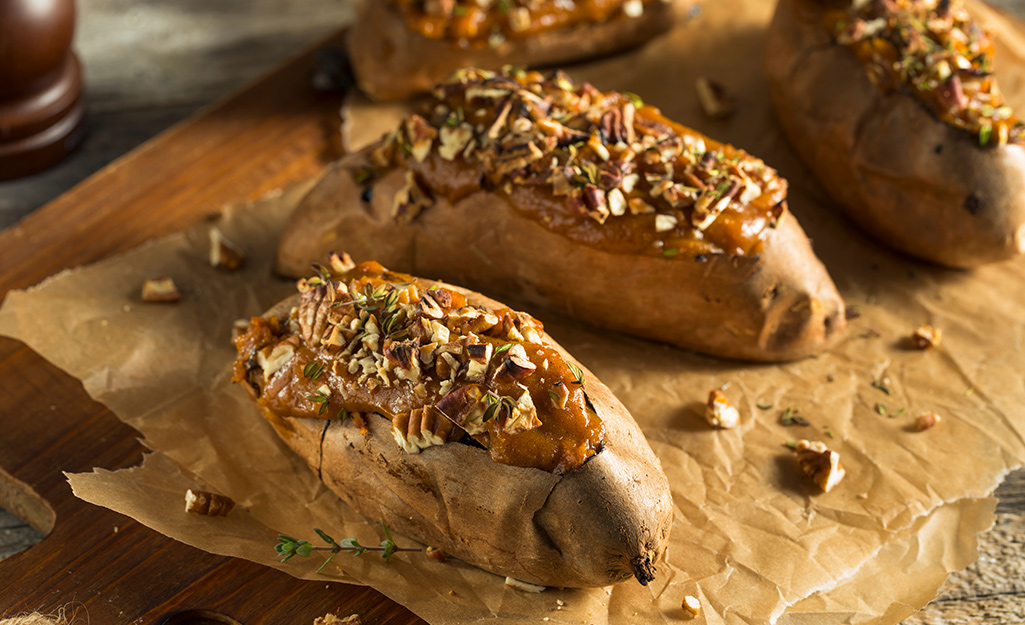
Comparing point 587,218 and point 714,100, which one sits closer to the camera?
point 587,218

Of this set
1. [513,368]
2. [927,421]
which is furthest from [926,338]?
[513,368]

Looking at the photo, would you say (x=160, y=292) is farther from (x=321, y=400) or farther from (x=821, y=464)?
(x=821, y=464)

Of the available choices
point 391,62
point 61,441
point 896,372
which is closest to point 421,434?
point 61,441

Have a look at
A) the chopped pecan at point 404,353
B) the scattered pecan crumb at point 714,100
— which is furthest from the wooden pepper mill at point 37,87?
the scattered pecan crumb at point 714,100

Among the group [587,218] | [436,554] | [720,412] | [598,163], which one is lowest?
[436,554]

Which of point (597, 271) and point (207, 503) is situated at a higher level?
point (597, 271)

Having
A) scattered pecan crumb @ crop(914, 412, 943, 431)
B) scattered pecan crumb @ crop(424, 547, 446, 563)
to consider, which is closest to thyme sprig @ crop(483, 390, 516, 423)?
scattered pecan crumb @ crop(424, 547, 446, 563)
